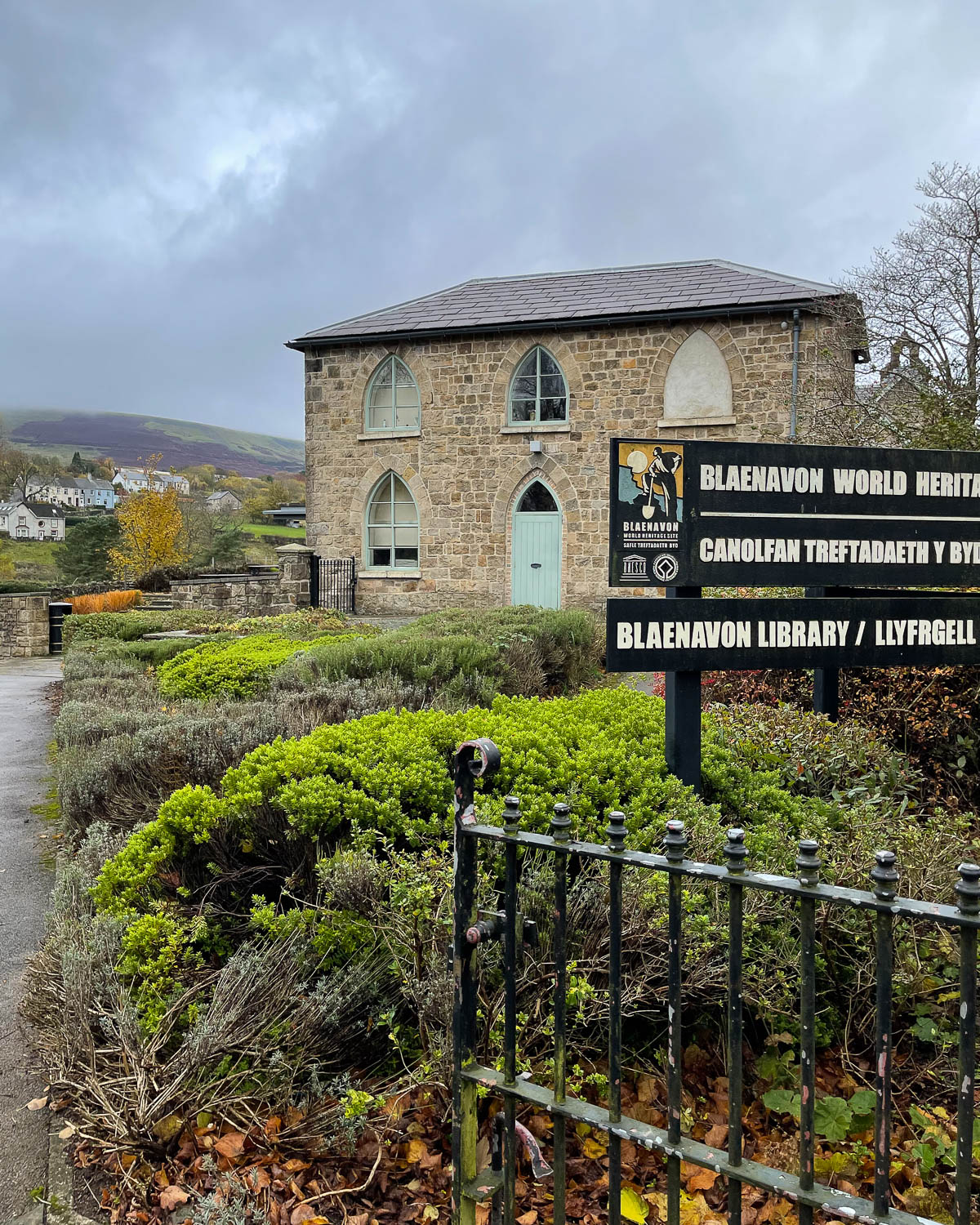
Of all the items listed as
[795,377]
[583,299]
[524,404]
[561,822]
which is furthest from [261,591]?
[561,822]

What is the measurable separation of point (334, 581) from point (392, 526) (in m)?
1.92

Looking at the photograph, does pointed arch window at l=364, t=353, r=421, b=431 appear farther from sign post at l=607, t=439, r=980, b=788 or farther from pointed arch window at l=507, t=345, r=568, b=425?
sign post at l=607, t=439, r=980, b=788

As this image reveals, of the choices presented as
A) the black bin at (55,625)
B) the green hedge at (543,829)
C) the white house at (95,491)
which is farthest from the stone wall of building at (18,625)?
the white house at (95,491)

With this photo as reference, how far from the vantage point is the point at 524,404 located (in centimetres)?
2022

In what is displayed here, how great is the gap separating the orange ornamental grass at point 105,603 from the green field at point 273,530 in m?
44.7

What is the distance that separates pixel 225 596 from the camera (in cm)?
1998

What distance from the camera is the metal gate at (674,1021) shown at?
1659 mm

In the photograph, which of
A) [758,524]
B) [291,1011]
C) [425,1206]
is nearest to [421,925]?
[291,1011]

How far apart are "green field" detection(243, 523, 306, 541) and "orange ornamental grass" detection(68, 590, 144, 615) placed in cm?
4471

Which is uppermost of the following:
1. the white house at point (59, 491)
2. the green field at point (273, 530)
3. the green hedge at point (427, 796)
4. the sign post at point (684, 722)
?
the white house at point (59, 491)

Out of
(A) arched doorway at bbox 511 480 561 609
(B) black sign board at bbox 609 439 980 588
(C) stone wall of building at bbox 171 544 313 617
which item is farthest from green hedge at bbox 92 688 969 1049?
(C) stone wall of building at bbox 171 544 313 617

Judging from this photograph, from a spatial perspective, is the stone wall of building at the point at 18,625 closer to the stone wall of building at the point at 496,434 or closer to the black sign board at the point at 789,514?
the stone wall of building at the point at 496,434

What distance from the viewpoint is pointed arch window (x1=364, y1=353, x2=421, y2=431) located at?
21.3 meters

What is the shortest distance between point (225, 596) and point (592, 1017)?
18245mm
